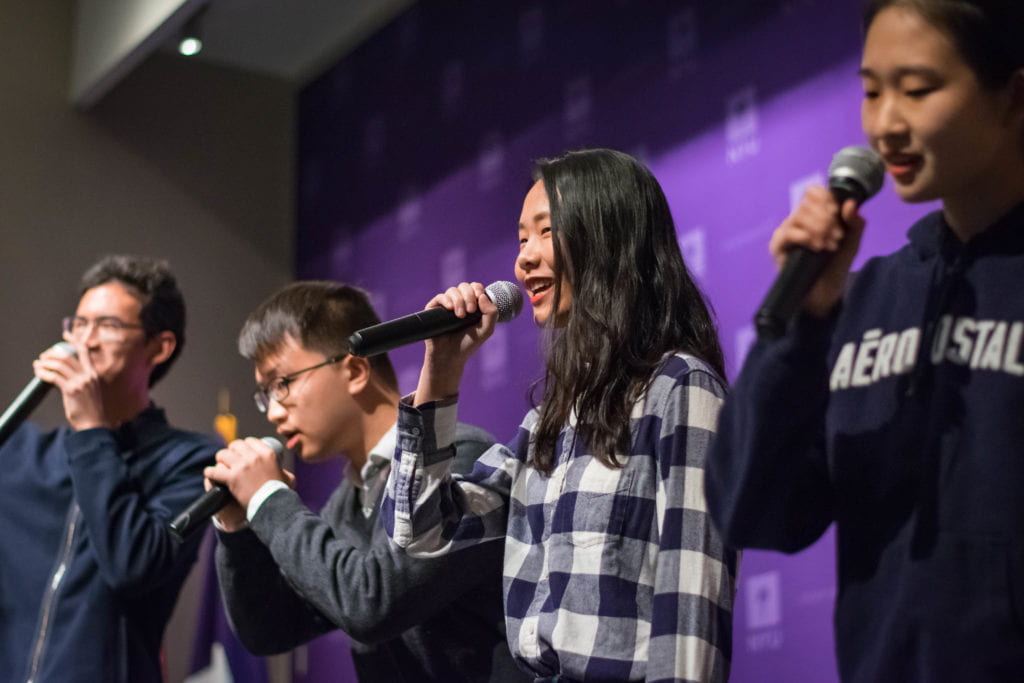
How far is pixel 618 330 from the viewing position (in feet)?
5.24

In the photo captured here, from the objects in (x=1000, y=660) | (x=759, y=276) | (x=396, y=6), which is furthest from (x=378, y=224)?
(x=1000, y=660)

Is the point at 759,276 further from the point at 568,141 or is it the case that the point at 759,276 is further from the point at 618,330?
the point at 618,330

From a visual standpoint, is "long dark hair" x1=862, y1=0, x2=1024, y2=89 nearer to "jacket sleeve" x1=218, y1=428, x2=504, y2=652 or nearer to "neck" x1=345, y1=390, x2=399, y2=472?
"jacket sleeve" x1=218, y1=428, x2=504, y2=652

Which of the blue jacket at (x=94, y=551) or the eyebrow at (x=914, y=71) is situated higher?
the eyebrow at (x=914, y=71)

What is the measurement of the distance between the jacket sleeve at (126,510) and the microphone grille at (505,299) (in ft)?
3.23

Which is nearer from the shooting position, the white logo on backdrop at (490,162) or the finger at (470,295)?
the finger at (470,295)

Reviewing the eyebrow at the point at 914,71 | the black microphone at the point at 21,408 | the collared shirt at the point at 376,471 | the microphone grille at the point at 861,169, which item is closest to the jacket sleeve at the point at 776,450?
the microphone grille at the point at 861,169

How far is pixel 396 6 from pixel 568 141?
121 centimetres

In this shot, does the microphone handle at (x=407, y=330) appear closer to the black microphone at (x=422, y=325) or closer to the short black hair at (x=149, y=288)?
the black microphone at (x=422, y=325)

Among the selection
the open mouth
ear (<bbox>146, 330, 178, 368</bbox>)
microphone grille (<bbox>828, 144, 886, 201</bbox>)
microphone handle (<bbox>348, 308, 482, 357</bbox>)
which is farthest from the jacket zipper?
microphone grille (<bbox>828, 144, 886, 201</bbox>)

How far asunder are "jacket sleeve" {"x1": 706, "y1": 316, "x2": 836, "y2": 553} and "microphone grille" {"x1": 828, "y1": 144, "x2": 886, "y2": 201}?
0.44 ft

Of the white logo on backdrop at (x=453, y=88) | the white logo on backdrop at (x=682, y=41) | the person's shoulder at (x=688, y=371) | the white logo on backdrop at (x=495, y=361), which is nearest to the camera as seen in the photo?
the person's shoulder at (x=688, y=371)

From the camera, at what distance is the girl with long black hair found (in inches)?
55.6

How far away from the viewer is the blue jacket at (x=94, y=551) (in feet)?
7.82
